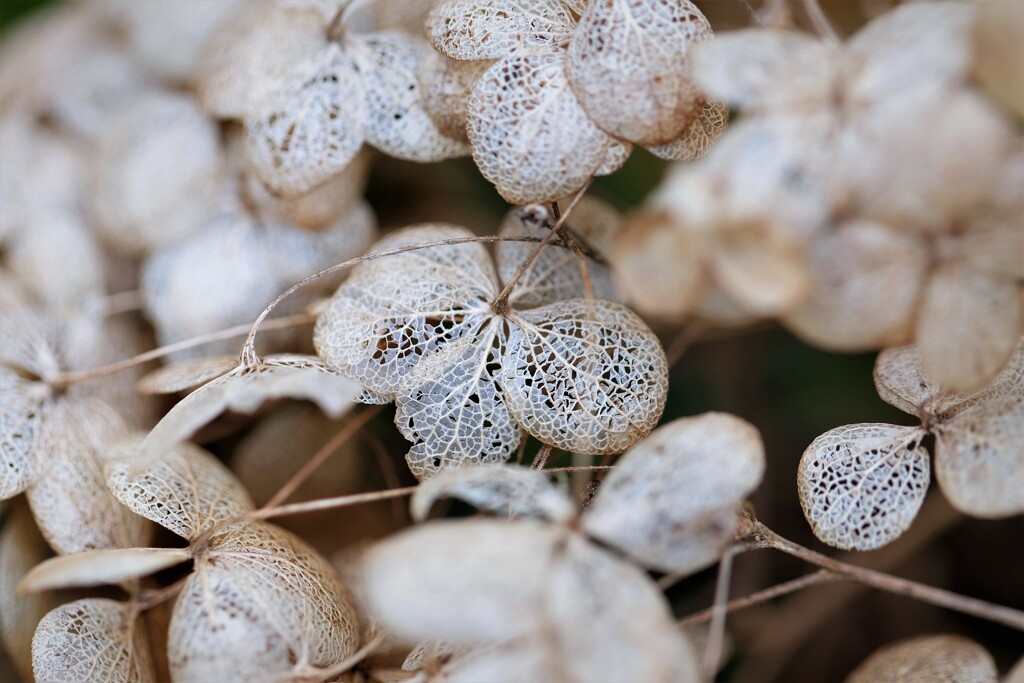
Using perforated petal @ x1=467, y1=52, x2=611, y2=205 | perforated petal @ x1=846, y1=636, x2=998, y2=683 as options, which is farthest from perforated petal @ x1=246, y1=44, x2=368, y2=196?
perforated petal @ x1=846, y1=636, x2=998, y2=683

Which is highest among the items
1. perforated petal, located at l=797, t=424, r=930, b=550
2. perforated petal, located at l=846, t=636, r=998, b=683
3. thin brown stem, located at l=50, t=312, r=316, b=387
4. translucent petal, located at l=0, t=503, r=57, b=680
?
thin brown stem, located at l=50, t=312, r=316, b=387

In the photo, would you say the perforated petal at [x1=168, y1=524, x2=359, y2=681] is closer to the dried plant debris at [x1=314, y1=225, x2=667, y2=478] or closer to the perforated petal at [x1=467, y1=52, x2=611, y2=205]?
the dried plant debris at [x1=314, y1=225, x2=667, y2=478]

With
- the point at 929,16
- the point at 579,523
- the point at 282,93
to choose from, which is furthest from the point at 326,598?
the point at 929,16

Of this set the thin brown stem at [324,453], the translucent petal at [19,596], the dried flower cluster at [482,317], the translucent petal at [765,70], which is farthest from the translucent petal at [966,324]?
the translucent petal at [19,596]

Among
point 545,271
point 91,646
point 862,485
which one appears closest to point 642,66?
point 545,271

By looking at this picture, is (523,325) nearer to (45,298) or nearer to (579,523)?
(579,523)

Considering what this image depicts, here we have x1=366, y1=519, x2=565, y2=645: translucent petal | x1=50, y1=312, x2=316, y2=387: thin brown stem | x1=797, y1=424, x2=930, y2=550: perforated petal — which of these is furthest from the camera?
x1=50, y1=312, x2=316, y2=387: thin brown stem

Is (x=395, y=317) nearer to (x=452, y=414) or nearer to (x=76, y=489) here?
(x=452, y=414)
